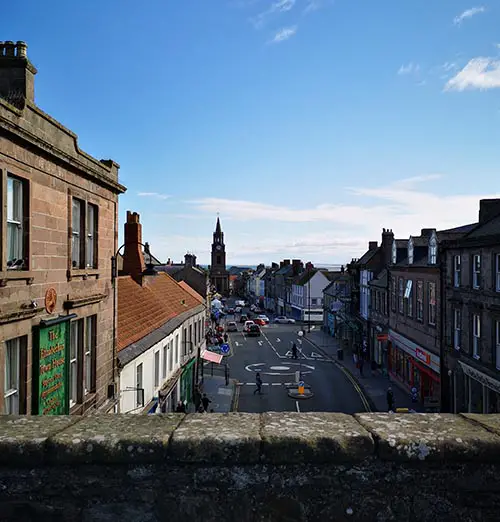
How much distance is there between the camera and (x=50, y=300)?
866 centimetres

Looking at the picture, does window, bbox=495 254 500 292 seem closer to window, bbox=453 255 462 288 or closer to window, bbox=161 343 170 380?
window, bbox=453 255 462 288

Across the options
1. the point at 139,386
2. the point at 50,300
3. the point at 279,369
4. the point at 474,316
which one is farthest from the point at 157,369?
the point at 279,369

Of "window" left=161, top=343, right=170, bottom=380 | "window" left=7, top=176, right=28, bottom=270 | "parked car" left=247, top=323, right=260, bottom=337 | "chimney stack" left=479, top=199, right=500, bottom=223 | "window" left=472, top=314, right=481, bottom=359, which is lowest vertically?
"parked car" left=247, top=323, right=260, bottom=337

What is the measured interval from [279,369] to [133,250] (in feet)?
62.3

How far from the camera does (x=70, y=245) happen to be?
9.58 meters

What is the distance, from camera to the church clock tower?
133m

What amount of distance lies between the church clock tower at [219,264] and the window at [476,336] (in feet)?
370

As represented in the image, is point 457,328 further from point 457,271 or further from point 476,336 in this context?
point 457,271

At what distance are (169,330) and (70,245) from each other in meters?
11.5

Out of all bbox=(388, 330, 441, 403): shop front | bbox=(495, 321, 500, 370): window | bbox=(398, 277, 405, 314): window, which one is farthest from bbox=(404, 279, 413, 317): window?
bbox=(495, 321, 500, 370): window

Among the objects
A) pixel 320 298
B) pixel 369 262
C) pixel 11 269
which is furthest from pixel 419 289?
pixel 320 298

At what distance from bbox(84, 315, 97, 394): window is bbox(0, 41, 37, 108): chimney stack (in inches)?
203

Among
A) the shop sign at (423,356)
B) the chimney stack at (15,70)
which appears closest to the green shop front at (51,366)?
the chimney stack at (15,70)

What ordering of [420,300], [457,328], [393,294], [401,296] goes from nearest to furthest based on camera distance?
[457,328] < [420,300] < [401,296] < [393,294]
